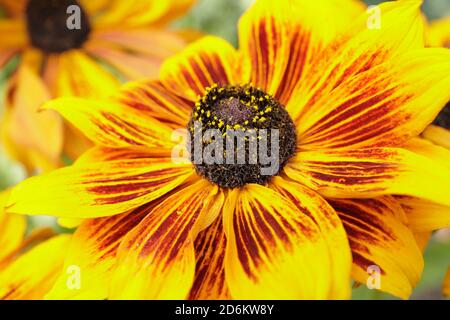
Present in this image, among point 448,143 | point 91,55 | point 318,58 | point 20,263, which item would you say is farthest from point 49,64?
point 448,143

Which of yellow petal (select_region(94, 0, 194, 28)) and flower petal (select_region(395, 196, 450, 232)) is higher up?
yellow petal (select_region(94, 0, 194, 28))

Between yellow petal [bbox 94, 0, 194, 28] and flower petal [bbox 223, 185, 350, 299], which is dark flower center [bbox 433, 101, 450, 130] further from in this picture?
yellow petal [bbox 94, 0, 194, 28]

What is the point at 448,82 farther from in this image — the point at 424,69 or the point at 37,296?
the point at 37,296

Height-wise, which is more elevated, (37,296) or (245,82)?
(245,82)

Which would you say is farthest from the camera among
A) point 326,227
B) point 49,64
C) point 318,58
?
point 49,64

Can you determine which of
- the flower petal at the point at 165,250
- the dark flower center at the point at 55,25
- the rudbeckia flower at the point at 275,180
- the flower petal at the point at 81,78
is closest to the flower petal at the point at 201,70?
the rudbeckia flower at the point at 275,180

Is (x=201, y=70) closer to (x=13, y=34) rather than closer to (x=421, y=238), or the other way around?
(x=421, y=238)

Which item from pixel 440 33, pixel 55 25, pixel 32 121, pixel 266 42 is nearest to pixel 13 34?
pixel 55 25

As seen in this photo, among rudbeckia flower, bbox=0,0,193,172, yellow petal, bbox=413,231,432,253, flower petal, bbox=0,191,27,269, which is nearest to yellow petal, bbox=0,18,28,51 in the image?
rudbeckia flower, bbox=0,0,193,172
